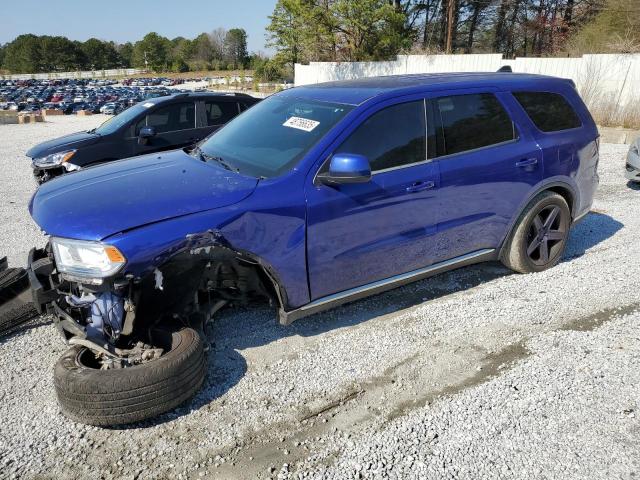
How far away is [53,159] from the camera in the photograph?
712cm

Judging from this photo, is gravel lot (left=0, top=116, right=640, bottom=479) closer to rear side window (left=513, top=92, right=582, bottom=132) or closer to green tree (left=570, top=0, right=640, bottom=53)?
rear side window (left=513, top=92, right=582, bottom=132)

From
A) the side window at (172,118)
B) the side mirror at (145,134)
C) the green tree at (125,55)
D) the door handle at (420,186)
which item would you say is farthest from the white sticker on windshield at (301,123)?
the green tree at (125,55)

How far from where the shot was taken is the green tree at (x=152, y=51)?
4714 inches

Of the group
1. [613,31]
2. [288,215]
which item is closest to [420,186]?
[288,215]

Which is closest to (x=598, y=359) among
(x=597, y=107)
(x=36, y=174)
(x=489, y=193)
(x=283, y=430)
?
(x=489, y=193)

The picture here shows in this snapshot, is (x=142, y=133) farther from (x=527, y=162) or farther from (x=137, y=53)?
(x=137, y=53)

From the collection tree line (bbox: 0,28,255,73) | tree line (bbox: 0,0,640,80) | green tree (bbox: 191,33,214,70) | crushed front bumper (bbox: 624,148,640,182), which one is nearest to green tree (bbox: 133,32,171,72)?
tree line (bbox: 0,28,255,73)

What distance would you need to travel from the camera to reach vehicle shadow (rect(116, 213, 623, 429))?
306 cm

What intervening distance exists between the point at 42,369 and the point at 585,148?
5.05 meters

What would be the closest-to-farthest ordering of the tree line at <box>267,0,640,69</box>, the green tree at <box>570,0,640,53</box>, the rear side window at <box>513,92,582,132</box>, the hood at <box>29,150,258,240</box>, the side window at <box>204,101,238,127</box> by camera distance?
1. the hood at <box>29,150,258,240</box>
2. the rear side window at <box>513,92,582,132</box>
3. the side window at <box>204,101,238,127</box>
4. the green tree at <box>570,0,640,53</box>
5. the tree line at <box>267,0,640,69</box>

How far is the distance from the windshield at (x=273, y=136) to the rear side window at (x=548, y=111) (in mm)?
1928

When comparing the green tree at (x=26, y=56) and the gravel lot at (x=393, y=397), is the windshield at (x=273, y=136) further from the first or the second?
the green tree at (x=26, y=56)

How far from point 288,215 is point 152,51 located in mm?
134139

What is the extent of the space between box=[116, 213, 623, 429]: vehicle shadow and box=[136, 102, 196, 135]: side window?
15.7 feet
